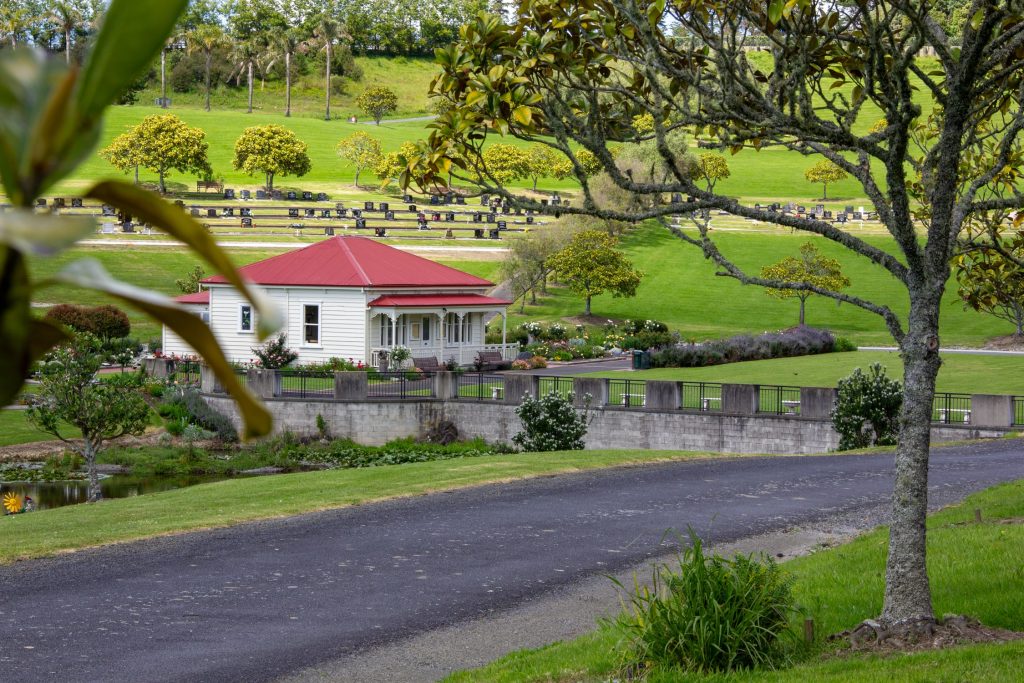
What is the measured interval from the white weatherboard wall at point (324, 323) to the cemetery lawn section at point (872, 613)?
3417 cm

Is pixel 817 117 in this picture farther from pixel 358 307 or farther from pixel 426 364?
pixel 358 307

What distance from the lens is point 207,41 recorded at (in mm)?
134875

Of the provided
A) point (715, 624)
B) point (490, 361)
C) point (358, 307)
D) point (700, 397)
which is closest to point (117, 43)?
point (715, 624)

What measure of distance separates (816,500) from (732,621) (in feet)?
35.6

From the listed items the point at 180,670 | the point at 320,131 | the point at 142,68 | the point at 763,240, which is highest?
the point at 320,131

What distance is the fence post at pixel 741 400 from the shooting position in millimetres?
32938

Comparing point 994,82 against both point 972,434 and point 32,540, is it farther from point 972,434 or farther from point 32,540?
point 972,434

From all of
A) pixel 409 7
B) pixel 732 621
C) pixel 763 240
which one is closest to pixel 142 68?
pixel 732 621

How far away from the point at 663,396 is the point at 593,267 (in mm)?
26524

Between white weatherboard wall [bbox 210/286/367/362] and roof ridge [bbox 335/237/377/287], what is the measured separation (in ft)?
1.75

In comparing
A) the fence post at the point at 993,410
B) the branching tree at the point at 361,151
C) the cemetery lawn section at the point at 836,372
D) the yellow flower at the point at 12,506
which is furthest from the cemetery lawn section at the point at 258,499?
the branching tree at the point at 361,151

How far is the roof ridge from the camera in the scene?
4642 cm

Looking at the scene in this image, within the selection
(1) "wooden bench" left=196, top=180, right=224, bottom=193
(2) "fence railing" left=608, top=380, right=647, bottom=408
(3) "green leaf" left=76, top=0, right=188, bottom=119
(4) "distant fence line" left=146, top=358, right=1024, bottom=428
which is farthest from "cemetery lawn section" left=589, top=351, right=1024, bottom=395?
(1) "wooden bench" left=196, top=180, right=224, bottom=193

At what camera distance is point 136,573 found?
12.7 metres
